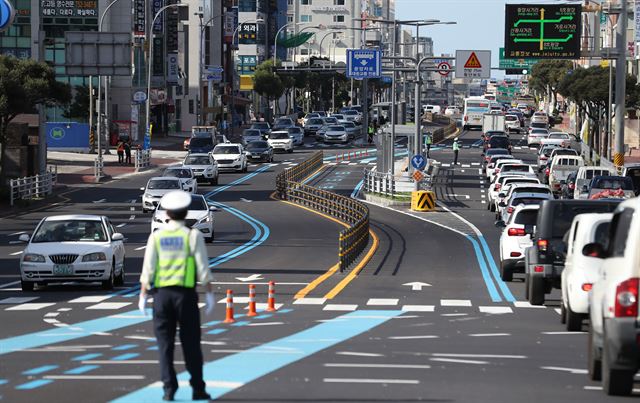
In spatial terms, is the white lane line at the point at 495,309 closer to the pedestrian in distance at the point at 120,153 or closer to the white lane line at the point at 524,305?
the white lane line at the point at 524,305

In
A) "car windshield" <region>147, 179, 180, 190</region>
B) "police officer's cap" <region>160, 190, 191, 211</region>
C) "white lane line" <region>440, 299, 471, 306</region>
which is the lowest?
"car windshield" <region>147, 179, 180, 190</region>

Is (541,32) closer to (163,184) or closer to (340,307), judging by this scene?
(163,184)

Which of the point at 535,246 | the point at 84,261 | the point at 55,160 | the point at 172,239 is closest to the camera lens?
the point at 172,239

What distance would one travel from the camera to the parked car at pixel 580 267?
17.7 meters

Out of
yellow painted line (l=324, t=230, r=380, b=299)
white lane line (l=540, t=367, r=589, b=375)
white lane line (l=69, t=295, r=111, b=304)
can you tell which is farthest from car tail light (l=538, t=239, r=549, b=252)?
white lane line (l=540, t=367, r=589, b=375)

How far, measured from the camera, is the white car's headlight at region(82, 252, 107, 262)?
87.4 ft

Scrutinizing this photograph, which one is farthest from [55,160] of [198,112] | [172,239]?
[172,239]

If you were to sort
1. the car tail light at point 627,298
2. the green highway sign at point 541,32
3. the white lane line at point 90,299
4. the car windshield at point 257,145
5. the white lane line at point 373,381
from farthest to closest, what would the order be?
the car windshield at point 257,145 → the green highway sign at point 541,32 → the white lane line at point 90,299 → the white lane line at point 373,381 → the car tail light at point 627,298

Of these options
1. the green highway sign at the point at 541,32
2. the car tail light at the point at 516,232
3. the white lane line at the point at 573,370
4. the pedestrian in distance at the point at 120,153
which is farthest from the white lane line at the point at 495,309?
the pedestrian in distance at the point at 120,153

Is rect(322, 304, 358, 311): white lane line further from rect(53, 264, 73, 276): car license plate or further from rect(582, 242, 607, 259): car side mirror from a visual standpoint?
rect(582, 242, 607, 259): car side mirror

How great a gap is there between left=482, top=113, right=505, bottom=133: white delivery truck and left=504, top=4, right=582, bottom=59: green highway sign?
67104 millimetres

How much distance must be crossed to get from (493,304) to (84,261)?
25.0ft

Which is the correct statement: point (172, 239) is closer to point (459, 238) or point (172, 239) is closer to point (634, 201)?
point (634, 201)

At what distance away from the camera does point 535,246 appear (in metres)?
23.8
